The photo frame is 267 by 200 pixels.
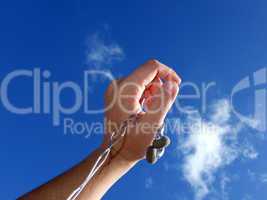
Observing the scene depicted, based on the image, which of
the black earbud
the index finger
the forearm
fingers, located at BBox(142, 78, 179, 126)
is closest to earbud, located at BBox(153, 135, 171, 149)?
the black earbud

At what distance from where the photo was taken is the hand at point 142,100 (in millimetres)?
2916

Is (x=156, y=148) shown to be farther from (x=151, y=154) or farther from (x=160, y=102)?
(x=160, y=102)

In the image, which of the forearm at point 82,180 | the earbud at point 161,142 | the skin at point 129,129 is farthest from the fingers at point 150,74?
the forearm at point 82,180

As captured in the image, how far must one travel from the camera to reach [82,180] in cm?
287

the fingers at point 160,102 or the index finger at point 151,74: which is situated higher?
the index finger at point 151,74

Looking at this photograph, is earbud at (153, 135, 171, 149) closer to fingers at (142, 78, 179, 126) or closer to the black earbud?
the black earbud

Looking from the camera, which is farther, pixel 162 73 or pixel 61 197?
pixel 162 73

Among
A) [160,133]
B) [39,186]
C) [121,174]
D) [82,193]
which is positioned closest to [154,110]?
[160,133]

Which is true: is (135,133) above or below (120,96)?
below

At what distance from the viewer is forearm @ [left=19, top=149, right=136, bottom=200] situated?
9.29ft

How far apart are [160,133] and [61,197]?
2.39ft

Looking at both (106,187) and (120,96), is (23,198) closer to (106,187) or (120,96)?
(106,187)

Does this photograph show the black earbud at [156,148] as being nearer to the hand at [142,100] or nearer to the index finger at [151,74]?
the hand at [142,100]

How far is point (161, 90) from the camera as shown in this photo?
3.01 m
